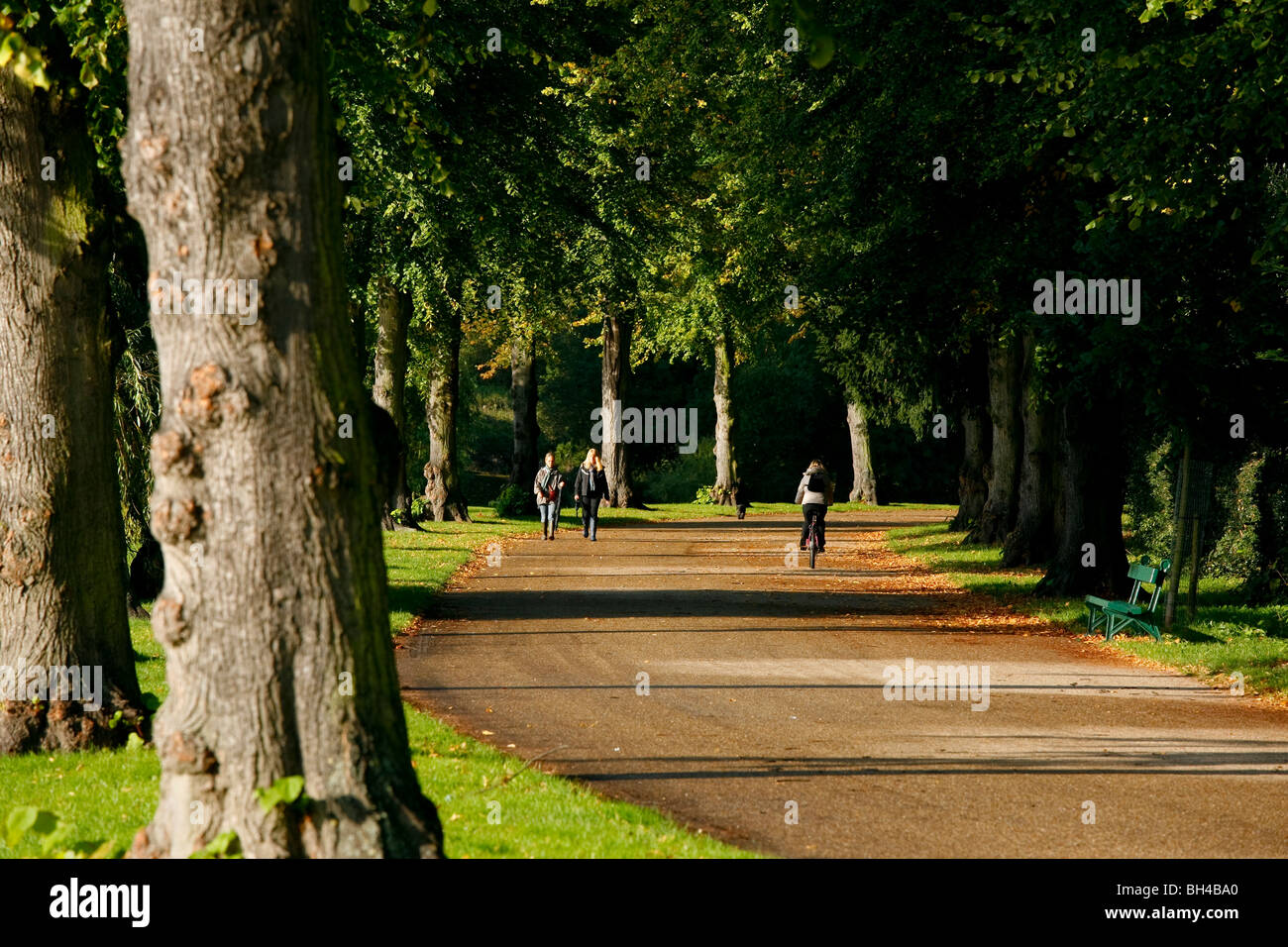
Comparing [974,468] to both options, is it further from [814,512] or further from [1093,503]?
[1093,503]

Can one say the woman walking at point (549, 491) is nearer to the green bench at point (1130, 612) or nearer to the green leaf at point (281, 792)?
the green bench at point (1130, 612)

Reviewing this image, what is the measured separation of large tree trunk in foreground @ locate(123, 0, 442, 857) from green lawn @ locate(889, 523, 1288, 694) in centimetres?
1086

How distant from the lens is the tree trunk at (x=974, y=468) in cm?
3269

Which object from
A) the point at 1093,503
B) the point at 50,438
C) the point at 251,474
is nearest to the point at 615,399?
the point at 1093,503

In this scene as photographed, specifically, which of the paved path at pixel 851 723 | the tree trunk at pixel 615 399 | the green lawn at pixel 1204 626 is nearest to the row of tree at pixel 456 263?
the tree trunk at pixel 615 399

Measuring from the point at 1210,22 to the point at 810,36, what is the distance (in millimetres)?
10654

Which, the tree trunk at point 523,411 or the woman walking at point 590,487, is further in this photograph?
the tree trunk at point 523,411

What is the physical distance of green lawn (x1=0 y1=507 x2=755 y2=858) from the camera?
6.71 meters

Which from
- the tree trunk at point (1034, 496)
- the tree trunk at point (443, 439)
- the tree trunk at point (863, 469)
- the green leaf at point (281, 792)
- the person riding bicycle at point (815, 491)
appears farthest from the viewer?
the tree trunk at point (863, 469)

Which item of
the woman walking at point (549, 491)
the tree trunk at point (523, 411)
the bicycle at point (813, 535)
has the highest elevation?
the tree trunk at point (523, 411)

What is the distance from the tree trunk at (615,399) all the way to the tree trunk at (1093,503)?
22.0 m
